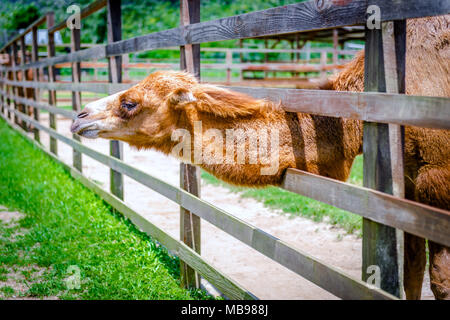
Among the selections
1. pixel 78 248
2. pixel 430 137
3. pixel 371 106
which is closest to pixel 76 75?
pixel 78 248

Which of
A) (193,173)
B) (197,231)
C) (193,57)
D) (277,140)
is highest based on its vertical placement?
(193,57)

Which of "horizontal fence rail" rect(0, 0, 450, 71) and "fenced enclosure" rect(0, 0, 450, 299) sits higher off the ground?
"horizontal fence rail" rect(0, 0, 450, 71)

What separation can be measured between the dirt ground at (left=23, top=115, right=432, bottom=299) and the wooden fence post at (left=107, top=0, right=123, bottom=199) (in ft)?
1.96

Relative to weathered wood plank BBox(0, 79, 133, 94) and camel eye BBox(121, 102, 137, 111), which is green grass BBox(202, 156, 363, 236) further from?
camel eye BBox(121, 102, 137, 111)

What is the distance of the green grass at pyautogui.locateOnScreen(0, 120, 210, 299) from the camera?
3.69 m

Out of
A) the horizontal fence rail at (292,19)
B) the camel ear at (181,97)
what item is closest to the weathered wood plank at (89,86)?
the horizontal fence rail at (292,19)

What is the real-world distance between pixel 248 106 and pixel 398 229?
1217 millimetres

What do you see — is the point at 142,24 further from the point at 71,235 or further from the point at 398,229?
the point at 398,229

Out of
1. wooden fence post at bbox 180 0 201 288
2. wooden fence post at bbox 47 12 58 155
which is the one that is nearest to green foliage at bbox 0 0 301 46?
wooden fence post at bbox 47 12 58 155

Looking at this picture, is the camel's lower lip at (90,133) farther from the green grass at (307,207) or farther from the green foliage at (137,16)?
the green foliage at (137,16)

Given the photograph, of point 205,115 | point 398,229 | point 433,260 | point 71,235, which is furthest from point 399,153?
point 71,235

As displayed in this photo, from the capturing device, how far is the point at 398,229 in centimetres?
196

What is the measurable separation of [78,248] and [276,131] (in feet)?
8.64

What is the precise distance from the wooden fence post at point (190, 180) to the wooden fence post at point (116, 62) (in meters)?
1.77
